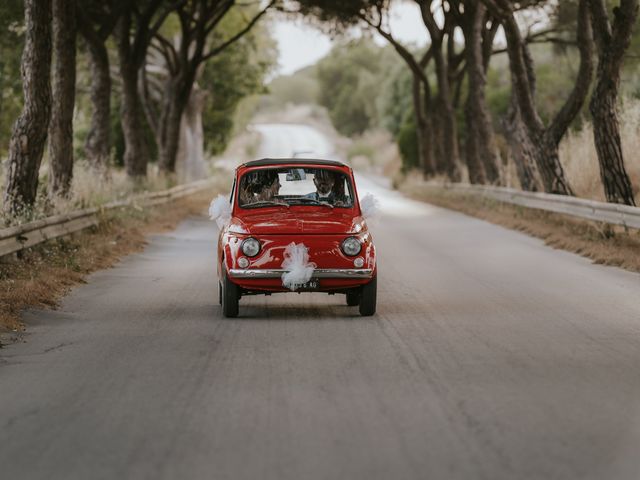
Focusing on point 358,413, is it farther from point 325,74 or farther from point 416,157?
point 325,74

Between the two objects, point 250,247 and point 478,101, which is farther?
point 478,101

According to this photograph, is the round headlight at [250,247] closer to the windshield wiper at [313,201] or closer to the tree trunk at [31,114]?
the windshield wiper at [313,201]

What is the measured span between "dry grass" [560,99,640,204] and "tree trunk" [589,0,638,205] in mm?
1964

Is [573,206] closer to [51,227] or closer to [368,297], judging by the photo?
[51,227]

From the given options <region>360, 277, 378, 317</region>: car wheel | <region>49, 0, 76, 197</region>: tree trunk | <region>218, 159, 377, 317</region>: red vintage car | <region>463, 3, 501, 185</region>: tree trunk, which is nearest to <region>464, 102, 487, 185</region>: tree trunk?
<region>463, 3, 501, 185</region>: tree trunk

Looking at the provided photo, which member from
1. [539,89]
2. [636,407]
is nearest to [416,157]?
[539,89]

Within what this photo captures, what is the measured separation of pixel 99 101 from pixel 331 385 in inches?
933

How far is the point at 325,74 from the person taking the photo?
132 meters

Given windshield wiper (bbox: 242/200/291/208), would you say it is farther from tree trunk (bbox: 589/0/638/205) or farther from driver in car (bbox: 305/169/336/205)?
tree trunk (bbox: 589/0/638/205)

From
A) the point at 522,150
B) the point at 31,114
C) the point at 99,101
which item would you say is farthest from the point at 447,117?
the point at 31,114

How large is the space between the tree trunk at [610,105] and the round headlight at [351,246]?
1040 centimetres

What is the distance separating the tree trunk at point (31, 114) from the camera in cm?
1877

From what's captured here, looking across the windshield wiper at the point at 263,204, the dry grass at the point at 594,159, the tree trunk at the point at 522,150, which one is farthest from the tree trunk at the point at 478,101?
the windshield wiper at the point at 263,204

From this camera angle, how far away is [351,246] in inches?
453
